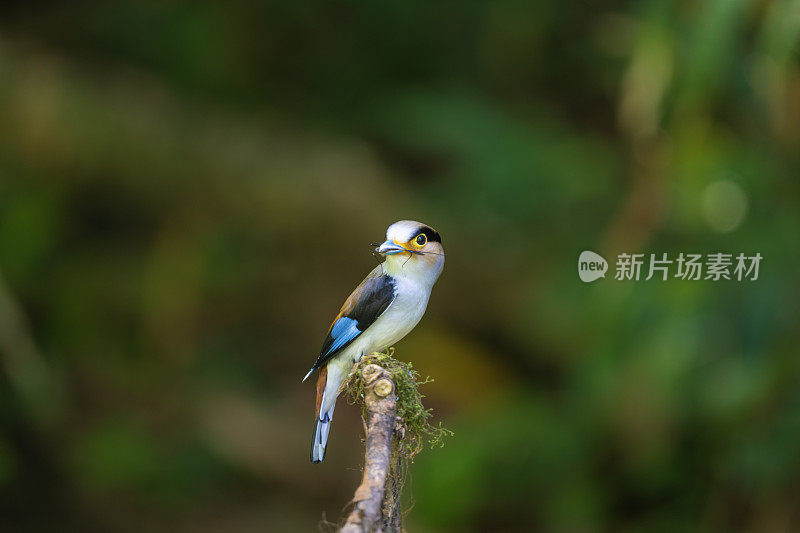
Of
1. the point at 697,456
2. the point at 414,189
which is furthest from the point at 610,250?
the point at 414,189

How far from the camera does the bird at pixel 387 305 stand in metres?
1.31

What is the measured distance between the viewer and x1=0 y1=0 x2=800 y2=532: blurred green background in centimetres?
361

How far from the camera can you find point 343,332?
144cm

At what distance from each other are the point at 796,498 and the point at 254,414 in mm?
2818

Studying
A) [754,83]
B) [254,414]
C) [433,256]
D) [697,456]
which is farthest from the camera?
[254,414]

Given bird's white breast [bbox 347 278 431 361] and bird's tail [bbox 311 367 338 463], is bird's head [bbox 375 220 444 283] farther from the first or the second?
bird's tail [bbox 311 367 338 463]

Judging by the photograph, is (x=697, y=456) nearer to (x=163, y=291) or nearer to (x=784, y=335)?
(x=784, y=335)

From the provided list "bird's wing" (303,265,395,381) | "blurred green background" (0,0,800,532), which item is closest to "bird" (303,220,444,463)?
"bird's wing" (303,265,395,381)

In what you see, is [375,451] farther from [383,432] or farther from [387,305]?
[387,305]

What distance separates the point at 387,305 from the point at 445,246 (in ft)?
10.6

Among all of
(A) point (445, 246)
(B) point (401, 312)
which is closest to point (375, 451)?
(B) point (401, 312)

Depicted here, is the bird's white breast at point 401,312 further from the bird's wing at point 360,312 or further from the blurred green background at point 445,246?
the blurred green background at point 445,246

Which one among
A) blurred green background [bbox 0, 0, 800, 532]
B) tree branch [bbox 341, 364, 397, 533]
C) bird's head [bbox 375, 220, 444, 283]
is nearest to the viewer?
tree branch [bbox 341, 364, 397, 533]

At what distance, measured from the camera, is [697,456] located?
409cm
